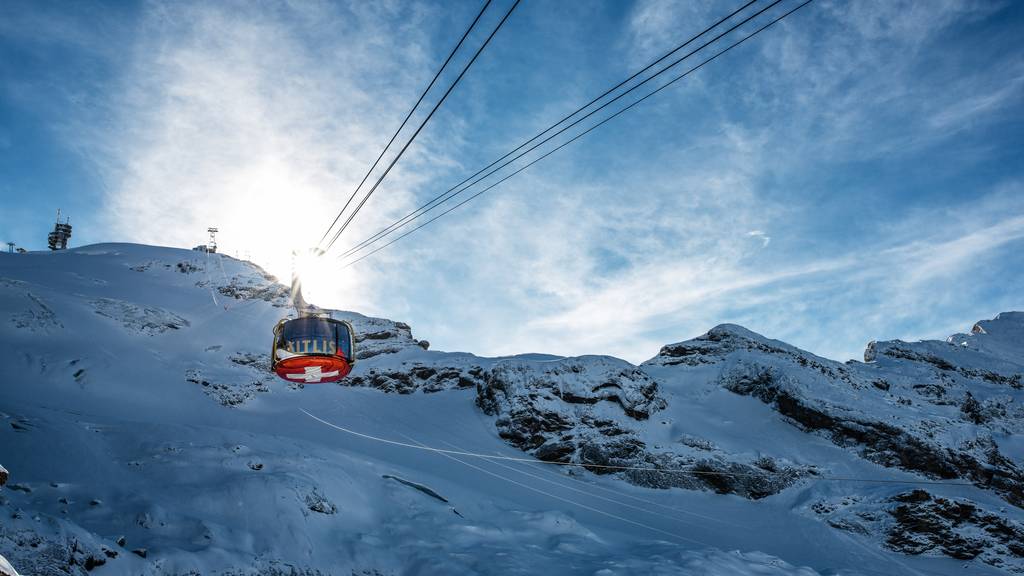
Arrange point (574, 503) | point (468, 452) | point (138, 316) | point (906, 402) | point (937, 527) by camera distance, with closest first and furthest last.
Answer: point (574, 503) < point (937, 527) < point (468, 452) < point (906, 402) < point (138, 316)

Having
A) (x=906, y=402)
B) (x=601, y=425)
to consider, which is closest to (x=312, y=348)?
(x=601, y=425)

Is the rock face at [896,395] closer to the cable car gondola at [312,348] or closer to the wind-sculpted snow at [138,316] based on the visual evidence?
the cable car gondola at [312,348]

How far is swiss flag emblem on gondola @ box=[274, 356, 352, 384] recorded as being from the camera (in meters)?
16.5

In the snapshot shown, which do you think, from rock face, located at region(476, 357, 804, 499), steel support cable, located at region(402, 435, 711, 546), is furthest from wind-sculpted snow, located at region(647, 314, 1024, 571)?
steel support cable, located at region(402, 435, 711, 546)

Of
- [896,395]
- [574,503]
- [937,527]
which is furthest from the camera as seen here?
[896,395]

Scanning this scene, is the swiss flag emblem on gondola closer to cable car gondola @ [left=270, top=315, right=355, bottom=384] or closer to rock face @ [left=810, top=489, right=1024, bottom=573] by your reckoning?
cable car gondola @ [left=270, top=315, right=355, bottom=384]

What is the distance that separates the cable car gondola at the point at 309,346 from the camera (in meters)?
16.3

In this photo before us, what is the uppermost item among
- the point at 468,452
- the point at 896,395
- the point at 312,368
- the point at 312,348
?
the point at 312,348

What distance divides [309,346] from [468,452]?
25440mm

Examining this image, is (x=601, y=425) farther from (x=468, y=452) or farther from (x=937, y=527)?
(x=937, y=527)

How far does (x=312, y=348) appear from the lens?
16.2m

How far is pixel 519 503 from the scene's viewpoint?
3027 cm

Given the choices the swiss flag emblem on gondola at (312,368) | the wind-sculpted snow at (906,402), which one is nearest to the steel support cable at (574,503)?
the wind-sculpted snow at (906,402)

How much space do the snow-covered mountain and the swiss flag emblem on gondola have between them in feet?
15.9
